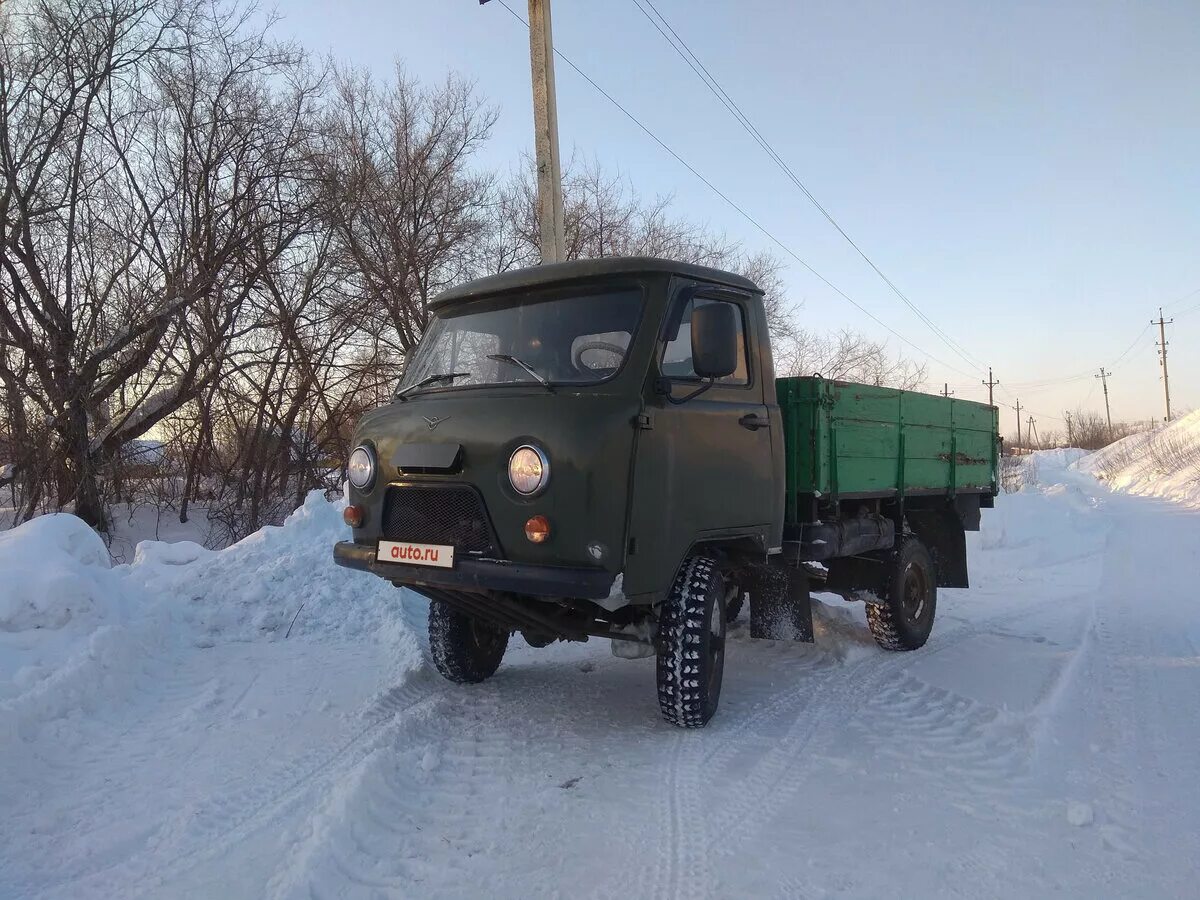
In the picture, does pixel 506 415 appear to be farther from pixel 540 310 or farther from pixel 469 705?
pixel 469 705

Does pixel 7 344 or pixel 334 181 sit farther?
pixel 334 181

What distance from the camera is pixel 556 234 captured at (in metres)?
10.3

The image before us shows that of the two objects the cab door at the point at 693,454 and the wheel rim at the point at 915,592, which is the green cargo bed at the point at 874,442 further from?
the wheel rim at the point at 915,592

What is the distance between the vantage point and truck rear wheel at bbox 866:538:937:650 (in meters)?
6.32

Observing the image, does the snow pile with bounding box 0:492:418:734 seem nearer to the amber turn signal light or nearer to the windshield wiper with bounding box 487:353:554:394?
the amber turn signal light

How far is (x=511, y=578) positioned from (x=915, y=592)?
458 cm

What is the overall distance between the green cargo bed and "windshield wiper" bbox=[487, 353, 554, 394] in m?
1.92

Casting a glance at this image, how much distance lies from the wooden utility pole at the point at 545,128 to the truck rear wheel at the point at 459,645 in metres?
6.22

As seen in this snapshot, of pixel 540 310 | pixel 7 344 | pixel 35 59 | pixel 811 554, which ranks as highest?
pixel 35 59

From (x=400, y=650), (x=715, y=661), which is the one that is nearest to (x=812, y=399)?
(x=715, y=661)

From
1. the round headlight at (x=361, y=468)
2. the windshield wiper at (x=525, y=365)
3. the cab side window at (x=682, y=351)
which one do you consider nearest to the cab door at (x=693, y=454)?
the cab side window at (x=682, y=351)

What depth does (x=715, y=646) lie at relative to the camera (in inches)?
178

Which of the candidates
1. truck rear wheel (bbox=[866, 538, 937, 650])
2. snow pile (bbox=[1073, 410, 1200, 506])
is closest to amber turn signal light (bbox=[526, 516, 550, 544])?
truck rear wheel (bbox=[866, 538, 937, 650])

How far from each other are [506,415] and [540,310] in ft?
2.75
